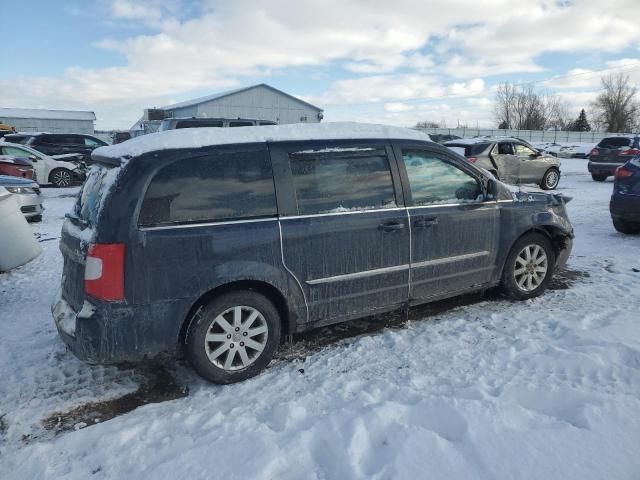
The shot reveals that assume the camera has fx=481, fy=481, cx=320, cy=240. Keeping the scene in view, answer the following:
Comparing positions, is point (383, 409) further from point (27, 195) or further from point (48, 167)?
point (48, 167)

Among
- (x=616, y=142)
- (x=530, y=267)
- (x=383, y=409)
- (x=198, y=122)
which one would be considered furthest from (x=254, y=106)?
(x=383, y=409)

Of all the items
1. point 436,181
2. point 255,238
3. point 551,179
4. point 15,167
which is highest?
point 15,167

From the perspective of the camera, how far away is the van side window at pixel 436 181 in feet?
13.6

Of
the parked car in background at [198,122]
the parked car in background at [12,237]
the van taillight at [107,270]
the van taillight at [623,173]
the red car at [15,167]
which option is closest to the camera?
the van taillight at [107,270]

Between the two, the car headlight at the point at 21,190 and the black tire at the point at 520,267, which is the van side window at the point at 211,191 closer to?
the black tire at the point at 520,267

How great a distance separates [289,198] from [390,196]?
93cm

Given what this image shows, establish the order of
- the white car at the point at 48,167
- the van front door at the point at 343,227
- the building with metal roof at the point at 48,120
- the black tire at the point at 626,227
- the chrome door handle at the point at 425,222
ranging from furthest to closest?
→ the building with metal roof at the point at 48,120
the white car at the point at 48,167
the black tire at the point at 626,227
the chrome door handle at the point at 425,222
the van front door at the point at 343,227

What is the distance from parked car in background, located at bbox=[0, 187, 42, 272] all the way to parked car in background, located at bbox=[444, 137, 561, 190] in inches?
399

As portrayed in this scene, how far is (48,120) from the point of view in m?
63.4

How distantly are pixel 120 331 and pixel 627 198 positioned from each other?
24.9 feet

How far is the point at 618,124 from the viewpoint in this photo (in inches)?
2953

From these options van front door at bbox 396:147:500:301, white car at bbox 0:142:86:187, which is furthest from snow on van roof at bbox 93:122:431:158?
white car at bbox 0:142:86:187

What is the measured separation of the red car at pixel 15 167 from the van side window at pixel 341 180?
12295 millimetres

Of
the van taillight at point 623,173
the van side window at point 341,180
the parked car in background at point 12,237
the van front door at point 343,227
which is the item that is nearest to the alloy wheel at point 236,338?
the van front door at point 343,227
